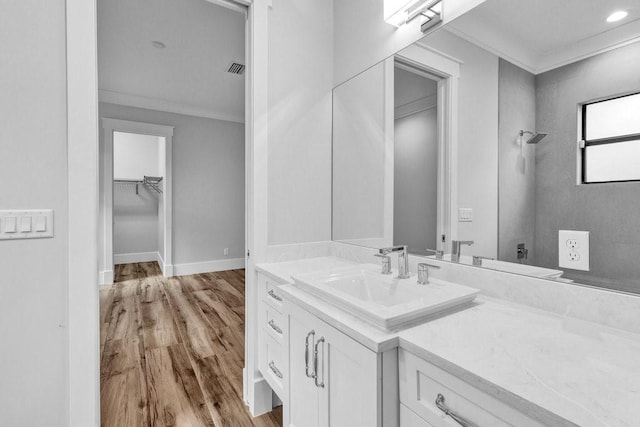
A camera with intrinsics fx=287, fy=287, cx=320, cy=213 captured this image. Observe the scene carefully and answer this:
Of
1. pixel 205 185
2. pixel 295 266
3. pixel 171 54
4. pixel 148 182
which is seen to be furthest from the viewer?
pixel 148 182

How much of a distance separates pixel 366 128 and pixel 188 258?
3977mm

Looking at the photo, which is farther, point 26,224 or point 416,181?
point 416,181

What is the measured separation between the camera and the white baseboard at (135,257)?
5.50m

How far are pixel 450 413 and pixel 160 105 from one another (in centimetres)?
508

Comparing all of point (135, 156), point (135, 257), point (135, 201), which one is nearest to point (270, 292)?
point (135, 257)

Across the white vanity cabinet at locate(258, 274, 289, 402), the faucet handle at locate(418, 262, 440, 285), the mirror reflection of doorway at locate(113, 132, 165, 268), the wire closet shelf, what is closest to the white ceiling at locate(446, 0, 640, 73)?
the faucet handle at locate(418, 262, 440, 285)

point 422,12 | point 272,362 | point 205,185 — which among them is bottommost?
point 272,362

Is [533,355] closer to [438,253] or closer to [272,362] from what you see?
[438,253]

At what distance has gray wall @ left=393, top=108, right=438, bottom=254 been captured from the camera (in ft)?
4.73

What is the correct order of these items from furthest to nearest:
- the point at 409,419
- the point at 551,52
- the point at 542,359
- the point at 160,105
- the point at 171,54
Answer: the point at 160,105 < the point at 171,54 < the point at 551,52 < the point at 409,419 < the point at 542,359

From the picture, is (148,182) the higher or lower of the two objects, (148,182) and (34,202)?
the higher

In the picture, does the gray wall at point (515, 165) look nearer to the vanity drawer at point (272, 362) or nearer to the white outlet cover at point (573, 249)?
the white outlet cover at point (573, 249)

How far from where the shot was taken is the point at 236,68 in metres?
3.35

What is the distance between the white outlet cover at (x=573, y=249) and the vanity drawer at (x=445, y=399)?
0.62 metres
